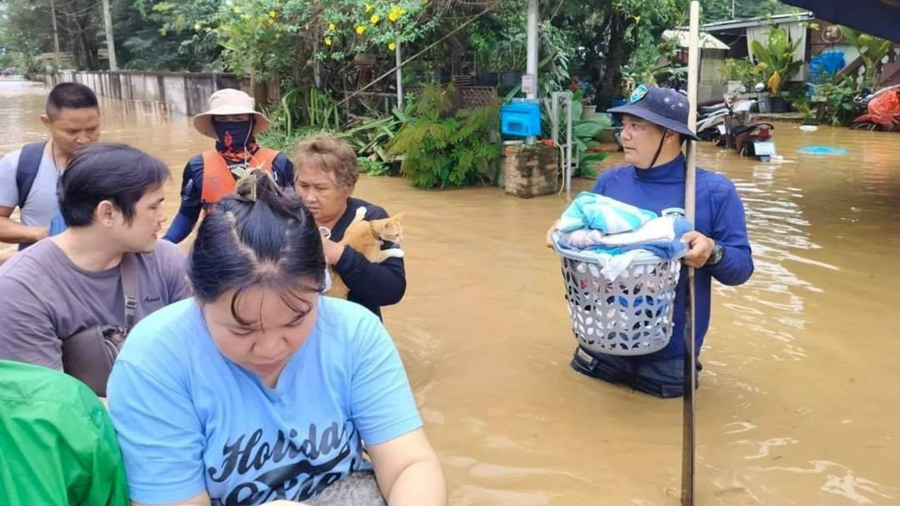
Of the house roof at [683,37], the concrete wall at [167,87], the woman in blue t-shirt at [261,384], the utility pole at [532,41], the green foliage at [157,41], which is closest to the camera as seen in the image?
the woman in blue t-shirt at [261,384]

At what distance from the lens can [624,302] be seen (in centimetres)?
301

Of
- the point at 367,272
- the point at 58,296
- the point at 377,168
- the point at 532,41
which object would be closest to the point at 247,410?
the point at 58,296

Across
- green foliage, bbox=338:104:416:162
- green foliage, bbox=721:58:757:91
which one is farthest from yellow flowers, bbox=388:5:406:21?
green foliage, bbox=721:58:757:91

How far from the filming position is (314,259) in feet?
4.96

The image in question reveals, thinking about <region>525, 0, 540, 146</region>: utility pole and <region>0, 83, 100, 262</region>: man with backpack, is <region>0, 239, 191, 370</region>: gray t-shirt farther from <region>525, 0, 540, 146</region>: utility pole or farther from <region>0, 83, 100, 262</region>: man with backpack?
<region>525, 0, 540, 146</region>: utility pole

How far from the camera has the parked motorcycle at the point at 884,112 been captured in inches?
568

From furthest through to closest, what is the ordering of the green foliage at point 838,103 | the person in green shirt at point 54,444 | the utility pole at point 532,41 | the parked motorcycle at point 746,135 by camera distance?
the green foliage at point 838,103 < the parked motorcycle at point 746,135 < the utility pole at point 532,41 < the person in green shirt at point 54,444

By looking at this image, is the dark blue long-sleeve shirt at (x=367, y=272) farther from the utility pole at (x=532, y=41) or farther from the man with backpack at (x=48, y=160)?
the utility pole at (x=532, y=41)

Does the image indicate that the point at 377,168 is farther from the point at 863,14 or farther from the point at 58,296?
the point at 58,296

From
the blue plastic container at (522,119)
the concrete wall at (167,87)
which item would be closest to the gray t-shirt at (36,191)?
the blue plastic container at (522,119)

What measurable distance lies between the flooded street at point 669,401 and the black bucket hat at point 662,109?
135 centimetres

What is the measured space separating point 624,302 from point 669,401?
922 millimetres

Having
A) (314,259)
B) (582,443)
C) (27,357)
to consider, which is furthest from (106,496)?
(582,443)

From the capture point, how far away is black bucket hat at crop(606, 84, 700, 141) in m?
3.24
